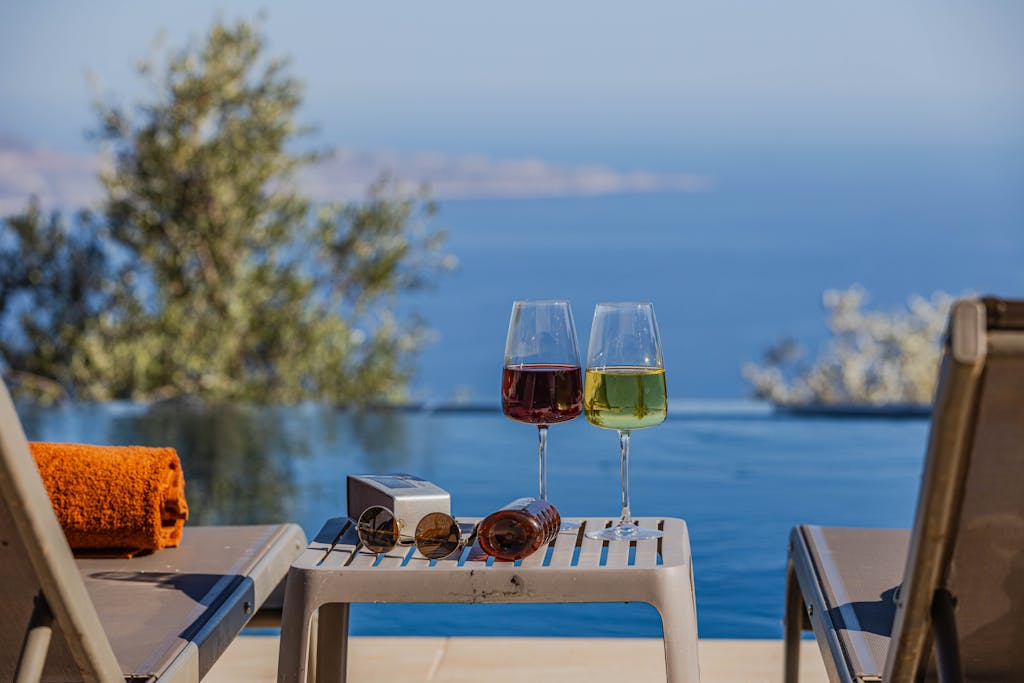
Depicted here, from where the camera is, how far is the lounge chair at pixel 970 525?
0.94 metres

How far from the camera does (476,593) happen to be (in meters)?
1.20

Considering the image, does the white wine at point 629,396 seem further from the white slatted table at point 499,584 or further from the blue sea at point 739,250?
the blue sea at point 739,250

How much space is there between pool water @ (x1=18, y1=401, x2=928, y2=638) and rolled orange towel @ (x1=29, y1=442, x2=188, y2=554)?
1398 millimetres

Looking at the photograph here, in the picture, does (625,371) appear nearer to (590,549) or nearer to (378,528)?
(590,549)

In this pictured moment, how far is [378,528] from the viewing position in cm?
131

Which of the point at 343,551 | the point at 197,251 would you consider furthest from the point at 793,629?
the point at 197,251

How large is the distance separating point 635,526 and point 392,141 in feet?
73.4

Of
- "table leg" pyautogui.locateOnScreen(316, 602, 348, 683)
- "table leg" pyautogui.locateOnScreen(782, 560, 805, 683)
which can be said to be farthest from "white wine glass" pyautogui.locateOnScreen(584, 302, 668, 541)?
"table leg" pyautogui.locateOnScreen(782, 560, 805, 683)

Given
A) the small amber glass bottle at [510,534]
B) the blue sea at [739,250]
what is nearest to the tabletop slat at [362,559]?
the small amber glass bottle at [510,534]

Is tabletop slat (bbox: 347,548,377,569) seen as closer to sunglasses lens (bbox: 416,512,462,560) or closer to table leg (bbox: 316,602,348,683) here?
sunglasses lens (bbox: 416,512,462,560)

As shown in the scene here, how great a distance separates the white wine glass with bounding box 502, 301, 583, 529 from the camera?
133 cm

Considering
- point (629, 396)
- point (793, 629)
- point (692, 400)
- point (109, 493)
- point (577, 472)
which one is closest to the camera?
point (629, 396)

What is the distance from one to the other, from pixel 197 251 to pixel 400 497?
283 inches

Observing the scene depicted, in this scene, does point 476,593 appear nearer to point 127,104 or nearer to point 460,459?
point 460,459
